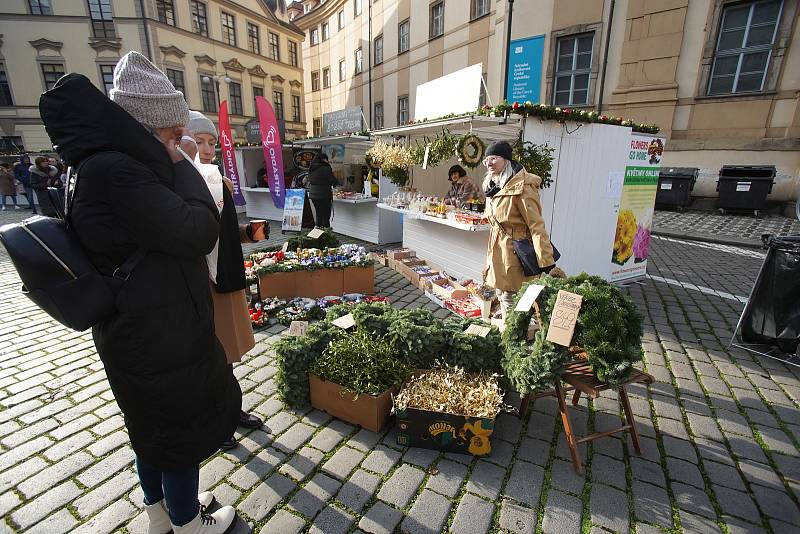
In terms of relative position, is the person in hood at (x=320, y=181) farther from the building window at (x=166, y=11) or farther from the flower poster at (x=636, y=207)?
the building window at (x=166, y=11)

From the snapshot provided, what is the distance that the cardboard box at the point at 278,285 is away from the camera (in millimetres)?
5168

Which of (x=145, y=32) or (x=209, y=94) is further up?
(x=145, y=32)

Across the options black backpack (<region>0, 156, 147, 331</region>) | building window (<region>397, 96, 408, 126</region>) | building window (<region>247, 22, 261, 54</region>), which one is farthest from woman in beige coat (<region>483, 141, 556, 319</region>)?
building window (<region>247, 22, 261, 54</region>)

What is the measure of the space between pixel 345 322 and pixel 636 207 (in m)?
5.32

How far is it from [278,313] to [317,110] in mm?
33612

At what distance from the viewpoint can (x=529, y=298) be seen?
8.12 feet

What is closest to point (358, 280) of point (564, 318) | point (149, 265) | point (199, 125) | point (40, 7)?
point (199, 125)

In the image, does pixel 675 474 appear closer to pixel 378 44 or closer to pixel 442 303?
pixel 442 303


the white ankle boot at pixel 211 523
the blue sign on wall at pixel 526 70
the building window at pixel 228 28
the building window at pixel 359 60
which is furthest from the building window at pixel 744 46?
the building window at pixel 228 28

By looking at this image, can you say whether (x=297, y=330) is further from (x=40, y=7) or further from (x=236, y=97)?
(x=40, y=7)

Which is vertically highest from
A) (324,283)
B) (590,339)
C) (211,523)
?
(590,339)

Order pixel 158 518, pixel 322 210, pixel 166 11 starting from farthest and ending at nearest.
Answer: pixel 166 11
pixel 322 210
pixel 158 518

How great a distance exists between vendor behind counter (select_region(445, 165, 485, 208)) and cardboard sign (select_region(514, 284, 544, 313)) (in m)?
3.58

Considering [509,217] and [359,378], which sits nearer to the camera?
[359,378]
